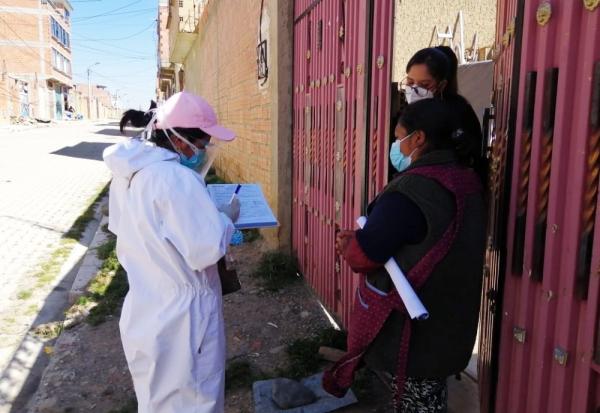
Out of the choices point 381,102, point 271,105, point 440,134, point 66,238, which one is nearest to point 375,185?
point 381,102

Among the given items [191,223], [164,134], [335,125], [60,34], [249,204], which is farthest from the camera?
[60,34]

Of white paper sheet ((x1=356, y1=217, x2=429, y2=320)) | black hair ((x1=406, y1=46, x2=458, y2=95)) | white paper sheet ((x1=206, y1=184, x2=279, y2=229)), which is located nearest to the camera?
white paper sheet ((x1=356, y1=217, x2=429, y2=320))

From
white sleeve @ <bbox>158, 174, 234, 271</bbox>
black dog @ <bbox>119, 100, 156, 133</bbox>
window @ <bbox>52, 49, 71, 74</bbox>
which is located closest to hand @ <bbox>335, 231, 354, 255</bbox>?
white sleeve @ <bbox>158, 174, 234, 271</bbox>

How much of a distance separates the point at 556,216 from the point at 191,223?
1.27 m

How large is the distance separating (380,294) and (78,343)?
3.23 meters

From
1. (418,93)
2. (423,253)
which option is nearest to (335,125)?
(418,93)

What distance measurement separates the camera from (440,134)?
1804 mm

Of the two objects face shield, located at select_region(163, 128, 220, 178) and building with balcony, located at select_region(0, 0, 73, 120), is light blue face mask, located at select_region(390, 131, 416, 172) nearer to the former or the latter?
face shield, located at select_region(163, 128, 220, 178)

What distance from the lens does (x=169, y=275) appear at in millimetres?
2172

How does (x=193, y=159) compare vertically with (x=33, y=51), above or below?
below

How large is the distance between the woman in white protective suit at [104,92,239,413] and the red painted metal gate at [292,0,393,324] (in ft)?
4.12

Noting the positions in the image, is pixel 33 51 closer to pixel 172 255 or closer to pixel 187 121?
pixel 187 121

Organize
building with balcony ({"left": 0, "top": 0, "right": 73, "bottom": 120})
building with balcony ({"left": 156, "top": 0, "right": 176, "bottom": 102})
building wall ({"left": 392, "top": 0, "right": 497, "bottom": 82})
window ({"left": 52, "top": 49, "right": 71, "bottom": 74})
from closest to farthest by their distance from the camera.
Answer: building wall ({"left": 392, "top": 0, "right": 497, "bottom": 82}) → building with balcony ({"left": 156, "top": 0, "right": 176, "bottom": 102}) → building with balcony ({"left": 0, "top": 0, "right": 73, "bottom": 120}) → window ({"left": 52, "top": 49, "right": 71, "bottom": 74})

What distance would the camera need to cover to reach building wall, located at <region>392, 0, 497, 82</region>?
6043mm
